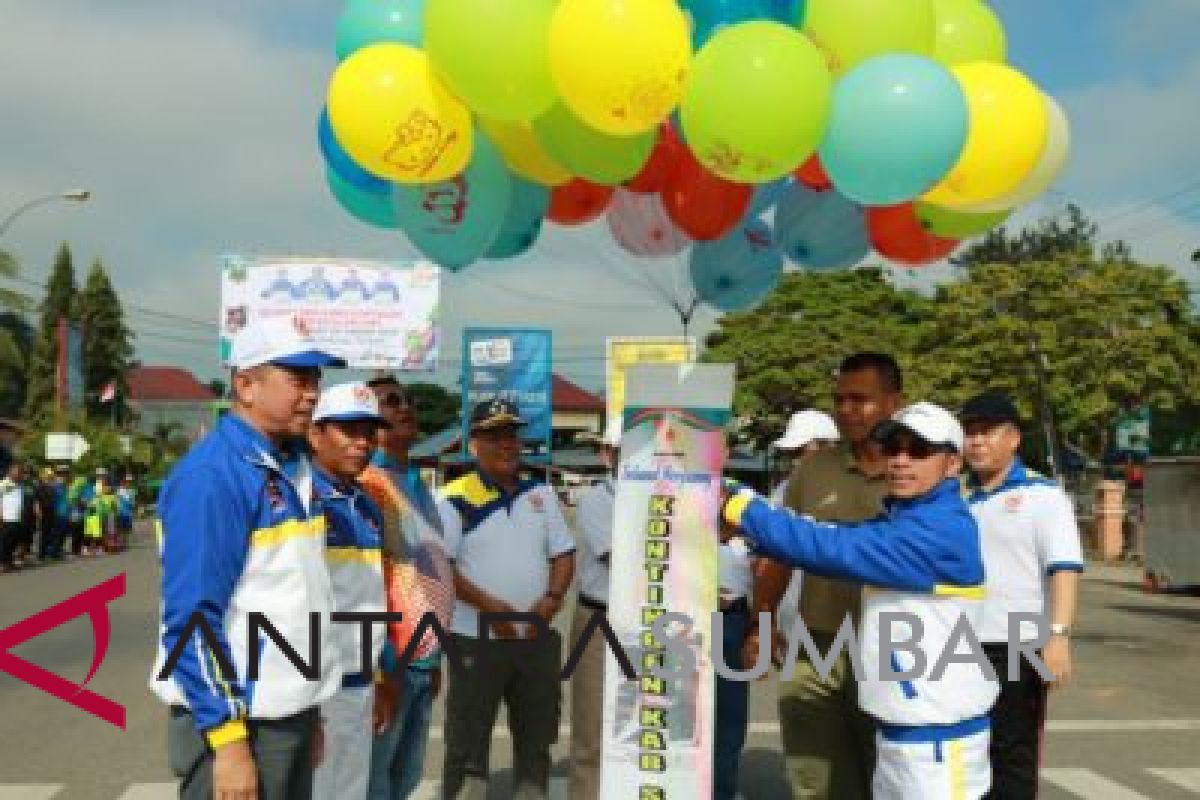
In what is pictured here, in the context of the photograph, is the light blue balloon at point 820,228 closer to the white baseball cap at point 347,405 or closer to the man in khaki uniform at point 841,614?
the man in khaki uniform at point 841,614

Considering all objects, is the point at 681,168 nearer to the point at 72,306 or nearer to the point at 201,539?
the point at 201,539

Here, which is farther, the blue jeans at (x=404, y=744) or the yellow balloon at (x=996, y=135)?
the blue jeans at (x=404, y=744)

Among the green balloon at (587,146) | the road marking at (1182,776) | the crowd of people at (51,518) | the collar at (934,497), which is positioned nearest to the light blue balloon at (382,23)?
the green balloon at (587,146)

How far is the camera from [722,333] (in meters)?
51.9

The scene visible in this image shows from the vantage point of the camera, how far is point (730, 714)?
566cm

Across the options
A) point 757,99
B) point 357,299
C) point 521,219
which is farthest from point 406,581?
point 357,299

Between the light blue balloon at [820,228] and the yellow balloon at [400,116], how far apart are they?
1.56 m

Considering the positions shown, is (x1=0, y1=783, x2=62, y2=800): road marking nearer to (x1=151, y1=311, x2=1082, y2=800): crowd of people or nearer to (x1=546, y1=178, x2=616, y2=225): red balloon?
(x1=151, y1=311, x2=1082, y2=800): crowd of people

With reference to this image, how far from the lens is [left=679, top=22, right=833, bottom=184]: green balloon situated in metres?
4.12

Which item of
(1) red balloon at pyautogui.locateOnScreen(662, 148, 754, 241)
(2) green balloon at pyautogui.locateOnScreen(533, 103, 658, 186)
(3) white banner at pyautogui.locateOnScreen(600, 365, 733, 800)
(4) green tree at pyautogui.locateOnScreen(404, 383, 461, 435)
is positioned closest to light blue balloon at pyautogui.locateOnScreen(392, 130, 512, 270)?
(2) green balloon at pyautogui.locateOnScreen(533, 103, 658, 186)

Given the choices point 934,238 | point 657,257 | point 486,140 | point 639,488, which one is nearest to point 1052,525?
point 934,238

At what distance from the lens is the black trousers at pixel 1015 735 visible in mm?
4430

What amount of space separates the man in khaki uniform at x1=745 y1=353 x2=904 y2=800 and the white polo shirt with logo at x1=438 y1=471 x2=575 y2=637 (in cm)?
123

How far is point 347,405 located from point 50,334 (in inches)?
→ 3292
